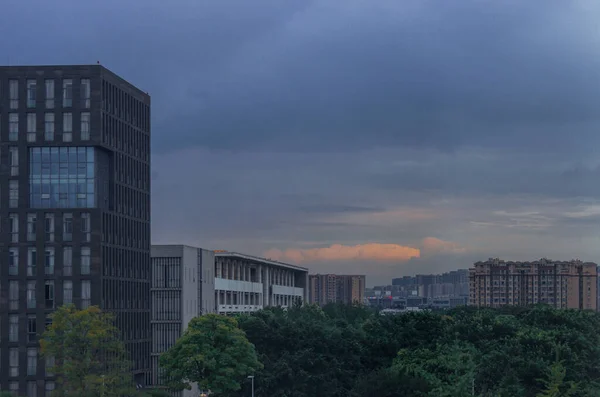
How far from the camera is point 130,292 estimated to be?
98.6 meters

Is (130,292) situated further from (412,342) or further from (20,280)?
(412,342)

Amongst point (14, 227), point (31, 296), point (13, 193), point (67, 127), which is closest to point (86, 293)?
point (31, 296)

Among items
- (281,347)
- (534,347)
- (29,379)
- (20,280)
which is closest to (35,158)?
(20,280)

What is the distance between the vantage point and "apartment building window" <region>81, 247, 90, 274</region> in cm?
9062

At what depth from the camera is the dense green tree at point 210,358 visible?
83.5 meters

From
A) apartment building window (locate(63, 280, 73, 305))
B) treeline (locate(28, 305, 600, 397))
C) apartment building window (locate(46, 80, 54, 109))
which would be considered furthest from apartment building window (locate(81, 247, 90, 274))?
apartment building window (locate(46, 80, 54, 109))

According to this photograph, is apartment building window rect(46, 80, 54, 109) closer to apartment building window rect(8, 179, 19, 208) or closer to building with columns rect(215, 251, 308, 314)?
apartment building window rect(8, 179, 19, 208)

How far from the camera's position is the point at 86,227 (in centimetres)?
9119

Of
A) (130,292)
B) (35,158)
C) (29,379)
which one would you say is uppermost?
(35,158)

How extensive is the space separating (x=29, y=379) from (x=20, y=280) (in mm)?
7985

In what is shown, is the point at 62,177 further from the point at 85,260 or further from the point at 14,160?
the point at 85,260

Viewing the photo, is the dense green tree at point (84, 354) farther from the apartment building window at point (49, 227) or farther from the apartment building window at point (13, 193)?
the apartment building window at point (13, 193)

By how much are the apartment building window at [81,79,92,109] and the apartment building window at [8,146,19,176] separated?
6.65 meters

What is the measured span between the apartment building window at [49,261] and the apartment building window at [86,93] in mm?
12083
